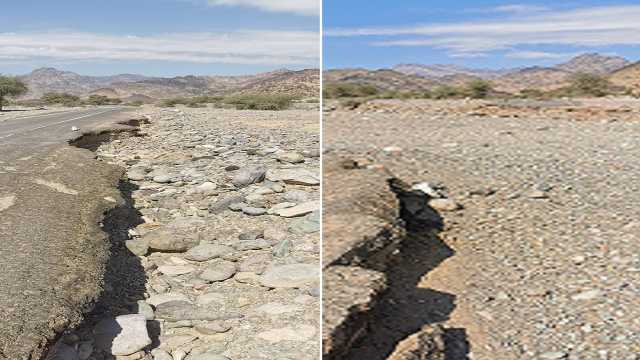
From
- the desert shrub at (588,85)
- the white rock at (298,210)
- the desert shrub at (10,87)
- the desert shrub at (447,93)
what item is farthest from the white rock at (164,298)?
the desert shrub at (10,87)

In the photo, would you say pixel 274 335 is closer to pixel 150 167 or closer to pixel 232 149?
pixel 150 167

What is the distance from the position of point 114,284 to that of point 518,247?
2.34 meters

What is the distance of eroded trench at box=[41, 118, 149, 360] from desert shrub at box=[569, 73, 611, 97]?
1384 cm

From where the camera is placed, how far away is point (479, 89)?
1630cm

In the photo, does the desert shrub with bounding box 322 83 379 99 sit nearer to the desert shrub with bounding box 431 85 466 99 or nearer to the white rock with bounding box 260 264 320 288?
the desert shrub with bounding box 431 85 466 99

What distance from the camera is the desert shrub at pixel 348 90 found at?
1398 centimetres

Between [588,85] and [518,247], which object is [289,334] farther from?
[588,85]

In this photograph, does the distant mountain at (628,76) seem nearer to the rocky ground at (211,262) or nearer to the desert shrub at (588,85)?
the desert shrub at (588,85)

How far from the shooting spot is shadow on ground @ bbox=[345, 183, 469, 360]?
2672 millimetres

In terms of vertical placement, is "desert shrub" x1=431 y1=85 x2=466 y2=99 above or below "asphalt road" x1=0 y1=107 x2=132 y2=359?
above

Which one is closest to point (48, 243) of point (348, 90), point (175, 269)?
point (175, 269)

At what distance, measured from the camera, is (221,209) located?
17.7ft

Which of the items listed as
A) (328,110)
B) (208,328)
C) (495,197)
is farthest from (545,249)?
(328,110)

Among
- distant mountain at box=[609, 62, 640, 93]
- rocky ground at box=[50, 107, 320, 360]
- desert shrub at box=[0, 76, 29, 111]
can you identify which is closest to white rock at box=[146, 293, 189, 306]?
rocky ground at box=[50, 107, 320, 360]
